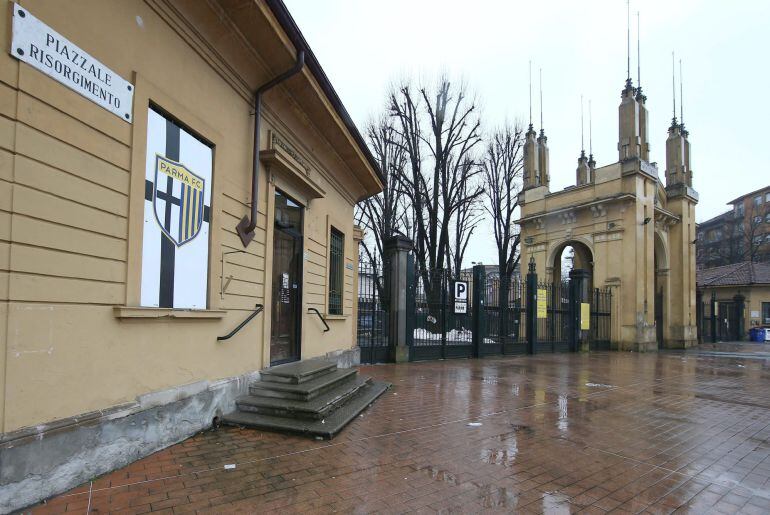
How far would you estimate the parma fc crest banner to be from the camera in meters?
4.30

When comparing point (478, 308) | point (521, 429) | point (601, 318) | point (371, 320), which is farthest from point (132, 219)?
point (601, 318)

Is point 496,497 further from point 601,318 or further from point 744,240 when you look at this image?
point 744,240

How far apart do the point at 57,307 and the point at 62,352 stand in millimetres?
346

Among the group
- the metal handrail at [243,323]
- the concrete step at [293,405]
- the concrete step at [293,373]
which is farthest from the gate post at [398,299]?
the metal handrail at [243,323]

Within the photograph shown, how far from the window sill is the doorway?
184 centimetres

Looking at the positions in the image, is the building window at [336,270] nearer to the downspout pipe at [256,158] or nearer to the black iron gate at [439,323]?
the black iron gate at [439,323]

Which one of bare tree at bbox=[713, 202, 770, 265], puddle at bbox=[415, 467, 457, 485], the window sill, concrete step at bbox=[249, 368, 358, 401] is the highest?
bare tree at bbox=[713, 202, 770, 265]

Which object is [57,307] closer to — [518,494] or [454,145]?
[518,494]

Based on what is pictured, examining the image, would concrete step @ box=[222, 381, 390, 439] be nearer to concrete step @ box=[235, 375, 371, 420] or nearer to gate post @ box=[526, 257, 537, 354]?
concrete step @ box=[235, 375, 371, 420]

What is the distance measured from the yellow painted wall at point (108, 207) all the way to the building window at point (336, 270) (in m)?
3.52

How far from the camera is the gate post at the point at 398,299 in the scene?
12078mm

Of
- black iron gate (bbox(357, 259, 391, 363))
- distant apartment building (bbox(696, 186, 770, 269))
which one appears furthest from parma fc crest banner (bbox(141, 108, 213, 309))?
distant apartment building (bbox(696, 186, 770, 269))

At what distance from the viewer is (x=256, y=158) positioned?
6.00 meters

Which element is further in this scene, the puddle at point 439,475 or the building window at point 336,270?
the building window at point 336,270
